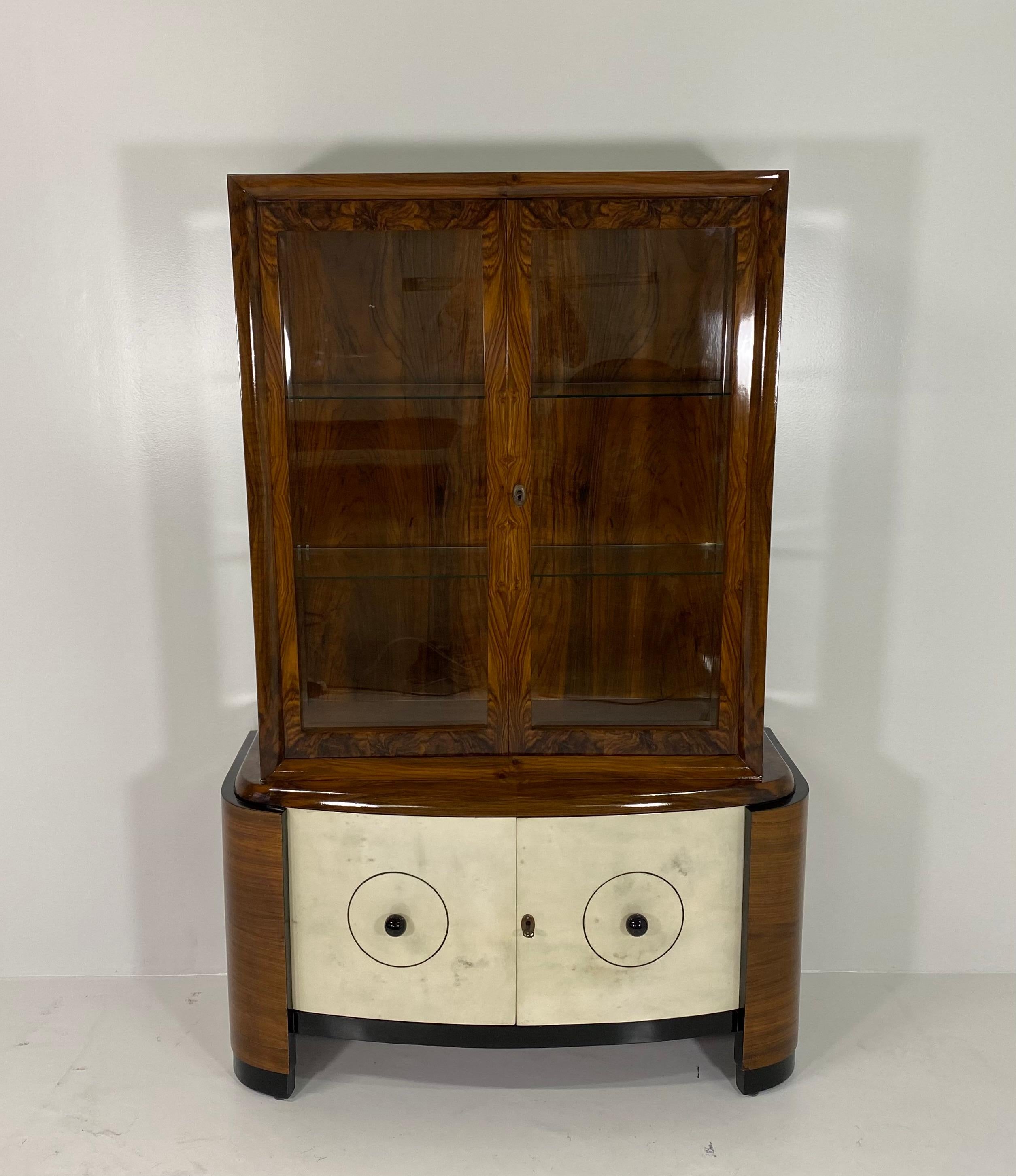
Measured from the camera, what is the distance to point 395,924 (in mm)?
1915

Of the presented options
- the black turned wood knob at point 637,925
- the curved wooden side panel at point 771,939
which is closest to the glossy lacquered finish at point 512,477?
the curved wooden side panel at point 771,939

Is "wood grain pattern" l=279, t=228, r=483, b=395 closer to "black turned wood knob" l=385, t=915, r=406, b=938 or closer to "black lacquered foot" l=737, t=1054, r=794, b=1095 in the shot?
"black turned wood knob" l=385, t=915, r=406, b=938

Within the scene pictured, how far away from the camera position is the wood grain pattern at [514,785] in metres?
1.90

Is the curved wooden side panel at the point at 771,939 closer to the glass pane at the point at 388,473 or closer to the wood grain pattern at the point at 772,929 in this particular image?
the wood grain pattern at the point at 772,929

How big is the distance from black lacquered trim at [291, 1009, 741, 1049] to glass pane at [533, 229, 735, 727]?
0.57m

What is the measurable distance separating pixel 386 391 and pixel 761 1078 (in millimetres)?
1501

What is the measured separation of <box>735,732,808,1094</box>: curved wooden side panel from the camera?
1.93m

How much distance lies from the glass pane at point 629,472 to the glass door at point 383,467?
0.12 metres

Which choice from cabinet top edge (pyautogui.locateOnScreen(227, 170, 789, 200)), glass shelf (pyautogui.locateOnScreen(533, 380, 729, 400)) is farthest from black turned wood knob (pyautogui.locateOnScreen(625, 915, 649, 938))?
cabinet top edge (pyautogui.locateOnScreen(227, 170, 789, 200))

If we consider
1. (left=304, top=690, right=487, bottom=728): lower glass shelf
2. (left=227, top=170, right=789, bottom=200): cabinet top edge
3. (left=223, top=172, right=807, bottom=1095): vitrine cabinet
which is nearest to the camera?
(left=227, top=170, right=789, bottom=200): cabinet top edge

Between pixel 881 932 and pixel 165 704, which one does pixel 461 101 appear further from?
pixel 881 932

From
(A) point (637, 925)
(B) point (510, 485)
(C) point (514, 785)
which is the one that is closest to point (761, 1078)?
(A) point (637, 925)

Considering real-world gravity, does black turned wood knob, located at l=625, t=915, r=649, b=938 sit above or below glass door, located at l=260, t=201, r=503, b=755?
below

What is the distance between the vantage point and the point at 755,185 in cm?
176
